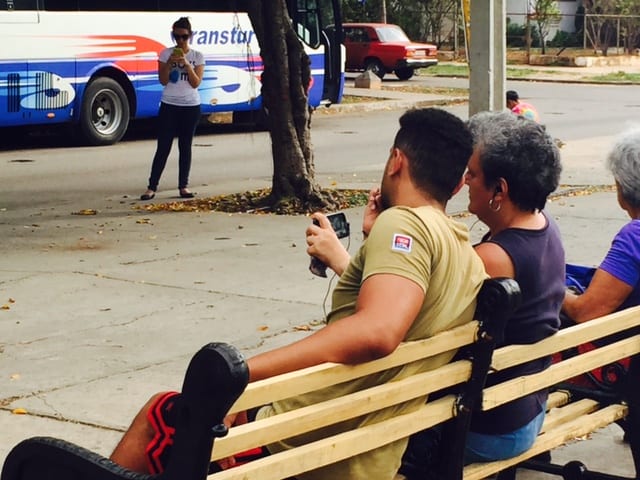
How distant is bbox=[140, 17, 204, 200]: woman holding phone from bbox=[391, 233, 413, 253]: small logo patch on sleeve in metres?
10.1

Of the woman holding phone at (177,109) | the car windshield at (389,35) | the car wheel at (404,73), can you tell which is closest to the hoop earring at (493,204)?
the woman holding phone at (177,109)

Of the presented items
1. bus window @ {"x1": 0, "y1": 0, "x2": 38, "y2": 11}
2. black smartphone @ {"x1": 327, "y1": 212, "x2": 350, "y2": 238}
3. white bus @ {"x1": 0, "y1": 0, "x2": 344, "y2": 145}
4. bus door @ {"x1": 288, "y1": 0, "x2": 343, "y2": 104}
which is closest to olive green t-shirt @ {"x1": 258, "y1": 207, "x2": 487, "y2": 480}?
black smartphone @ {"x1": 327, "y1": 212, "x2": 350, "y2": 238}

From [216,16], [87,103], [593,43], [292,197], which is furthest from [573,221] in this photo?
[593,43]

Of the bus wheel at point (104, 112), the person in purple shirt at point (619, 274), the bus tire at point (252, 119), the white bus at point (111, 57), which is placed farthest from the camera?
the bus tire at point (252, 119)

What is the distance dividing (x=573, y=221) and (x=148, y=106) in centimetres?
1058

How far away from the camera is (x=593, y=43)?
48.6 metres

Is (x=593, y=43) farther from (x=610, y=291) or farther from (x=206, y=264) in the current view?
(x=610, y=291)

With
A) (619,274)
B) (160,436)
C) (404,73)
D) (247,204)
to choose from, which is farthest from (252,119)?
(160,436)

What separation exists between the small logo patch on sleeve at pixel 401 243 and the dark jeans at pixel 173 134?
10.1m

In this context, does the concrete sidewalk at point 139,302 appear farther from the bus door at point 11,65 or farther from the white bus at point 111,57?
the bus door at point 11,65

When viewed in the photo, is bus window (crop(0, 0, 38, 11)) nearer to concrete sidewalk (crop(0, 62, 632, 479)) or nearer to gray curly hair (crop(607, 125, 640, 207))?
concrete sidewalk (crop(0, 62, 632, 479))

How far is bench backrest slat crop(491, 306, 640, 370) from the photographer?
11.8ft

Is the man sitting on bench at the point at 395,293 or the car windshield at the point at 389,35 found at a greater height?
the car windshield at the point at 389,35

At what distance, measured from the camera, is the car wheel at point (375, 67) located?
38.5 m
